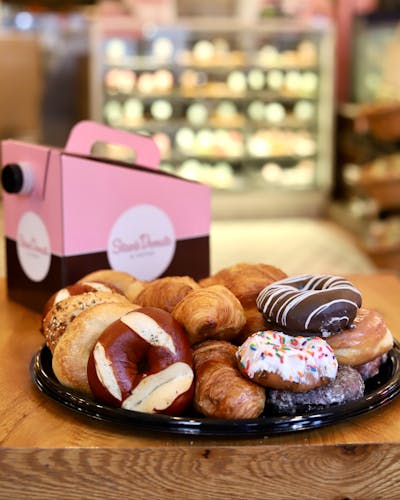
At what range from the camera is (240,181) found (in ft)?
25.0

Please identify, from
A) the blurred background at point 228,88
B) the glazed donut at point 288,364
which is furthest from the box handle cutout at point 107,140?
the blurred background at point 228,88

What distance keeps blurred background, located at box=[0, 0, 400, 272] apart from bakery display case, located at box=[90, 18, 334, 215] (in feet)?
0.03

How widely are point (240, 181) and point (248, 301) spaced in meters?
6.36

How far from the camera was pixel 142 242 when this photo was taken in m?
1.75

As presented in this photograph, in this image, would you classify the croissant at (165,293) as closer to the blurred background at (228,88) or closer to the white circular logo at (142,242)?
the white circular logo at (142,242)

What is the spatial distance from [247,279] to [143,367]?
0.32m

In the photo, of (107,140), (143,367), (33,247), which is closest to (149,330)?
(143,367)

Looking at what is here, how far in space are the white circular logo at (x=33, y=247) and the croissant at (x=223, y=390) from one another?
2.23 ft

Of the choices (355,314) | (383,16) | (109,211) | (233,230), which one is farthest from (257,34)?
(355,314)

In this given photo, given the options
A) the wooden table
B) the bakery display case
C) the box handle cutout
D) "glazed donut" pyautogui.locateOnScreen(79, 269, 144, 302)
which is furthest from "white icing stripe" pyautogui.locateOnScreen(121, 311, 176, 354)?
the bakery display case

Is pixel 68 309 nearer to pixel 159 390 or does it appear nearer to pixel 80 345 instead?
pixel 80 345

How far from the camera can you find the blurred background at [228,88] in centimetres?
→ 712

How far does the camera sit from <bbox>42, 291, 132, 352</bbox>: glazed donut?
3.98ft

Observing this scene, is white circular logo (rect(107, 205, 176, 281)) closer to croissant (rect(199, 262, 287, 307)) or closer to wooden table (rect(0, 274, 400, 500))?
croissant (rect(199, 262, 287, 307))
